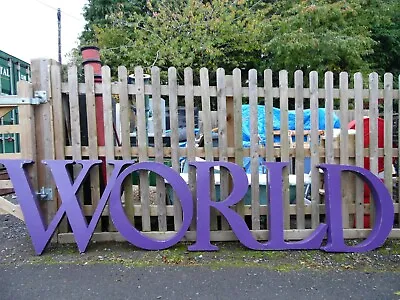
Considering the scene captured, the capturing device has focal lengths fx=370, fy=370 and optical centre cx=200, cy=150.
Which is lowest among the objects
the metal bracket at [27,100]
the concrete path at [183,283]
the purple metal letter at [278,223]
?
the concrete path at [183,283]

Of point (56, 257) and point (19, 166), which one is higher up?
point (19, 166)

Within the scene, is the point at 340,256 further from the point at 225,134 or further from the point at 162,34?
the point at 162,34

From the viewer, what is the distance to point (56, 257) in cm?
346

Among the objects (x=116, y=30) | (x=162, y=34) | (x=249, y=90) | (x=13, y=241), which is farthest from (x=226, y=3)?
(x=13, y=241)

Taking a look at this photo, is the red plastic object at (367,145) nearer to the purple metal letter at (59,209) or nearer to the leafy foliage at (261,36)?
the purple metal letter at (59,209)

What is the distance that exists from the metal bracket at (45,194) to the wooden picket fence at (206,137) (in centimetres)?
5

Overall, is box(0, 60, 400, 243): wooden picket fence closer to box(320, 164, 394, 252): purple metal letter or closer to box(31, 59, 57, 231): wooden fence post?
box(31, 59, 57, 231): wooden fence post

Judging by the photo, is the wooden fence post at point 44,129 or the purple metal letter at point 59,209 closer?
the purple metal letter at point 59,209

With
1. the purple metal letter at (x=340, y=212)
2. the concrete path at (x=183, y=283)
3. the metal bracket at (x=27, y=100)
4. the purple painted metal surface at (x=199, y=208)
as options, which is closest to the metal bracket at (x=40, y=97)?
the metal bracket at (x=27, y=100)

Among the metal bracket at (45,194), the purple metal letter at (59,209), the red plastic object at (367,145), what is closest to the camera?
the purple metal letter at (59,209)

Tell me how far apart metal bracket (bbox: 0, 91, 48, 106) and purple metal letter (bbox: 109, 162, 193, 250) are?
1096mm

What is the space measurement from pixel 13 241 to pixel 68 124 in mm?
1439

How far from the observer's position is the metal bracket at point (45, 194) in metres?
3.73

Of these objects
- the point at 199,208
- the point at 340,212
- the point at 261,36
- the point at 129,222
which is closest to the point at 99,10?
the point at 261,36
